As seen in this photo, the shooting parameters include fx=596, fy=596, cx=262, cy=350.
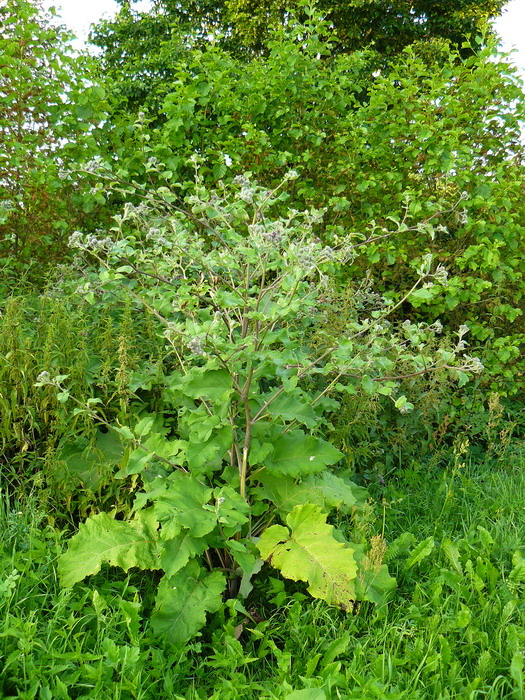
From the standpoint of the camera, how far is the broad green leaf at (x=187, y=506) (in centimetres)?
221

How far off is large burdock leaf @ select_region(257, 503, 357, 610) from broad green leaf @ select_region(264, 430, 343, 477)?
0.16m

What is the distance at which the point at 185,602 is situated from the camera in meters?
2.30

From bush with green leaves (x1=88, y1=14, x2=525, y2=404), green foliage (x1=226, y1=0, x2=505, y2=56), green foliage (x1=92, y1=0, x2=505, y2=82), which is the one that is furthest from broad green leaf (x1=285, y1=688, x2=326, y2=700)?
green foliage (x1=226, y1=0, x2=505, y2=56)

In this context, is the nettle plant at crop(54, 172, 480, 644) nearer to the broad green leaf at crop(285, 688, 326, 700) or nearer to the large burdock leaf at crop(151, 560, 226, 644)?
the large burdock leaf at crop(151, 560, 226, 644)

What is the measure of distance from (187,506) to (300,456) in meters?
0.56

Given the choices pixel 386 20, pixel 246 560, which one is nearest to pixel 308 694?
pixel 246 560

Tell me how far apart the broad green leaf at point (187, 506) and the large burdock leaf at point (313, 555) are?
1.08ft

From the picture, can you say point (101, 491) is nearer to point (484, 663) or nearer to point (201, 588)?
point (201, 588)

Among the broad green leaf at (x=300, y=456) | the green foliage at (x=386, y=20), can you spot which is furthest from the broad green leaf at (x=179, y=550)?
the green foliage at (x=386, y=20)

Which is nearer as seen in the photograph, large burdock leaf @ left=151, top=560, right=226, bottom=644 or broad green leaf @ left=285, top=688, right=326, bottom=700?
broad green leaf @ left=285, top=688, right=326, bottom=700

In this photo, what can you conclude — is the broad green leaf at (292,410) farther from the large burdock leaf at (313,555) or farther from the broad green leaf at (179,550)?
the broad green leaf at (179,550)

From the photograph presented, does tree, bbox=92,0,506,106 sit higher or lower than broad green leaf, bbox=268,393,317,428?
higher

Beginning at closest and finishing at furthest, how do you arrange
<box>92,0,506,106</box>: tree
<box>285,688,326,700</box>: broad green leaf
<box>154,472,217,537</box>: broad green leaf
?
<box>285,688,326,700</box>: broad green leaf → <box>154,472,217,537</box>: broad green leaf → <box>92,0,506,106</box>: tree

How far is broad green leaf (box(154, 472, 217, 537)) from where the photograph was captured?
221 centimetres
